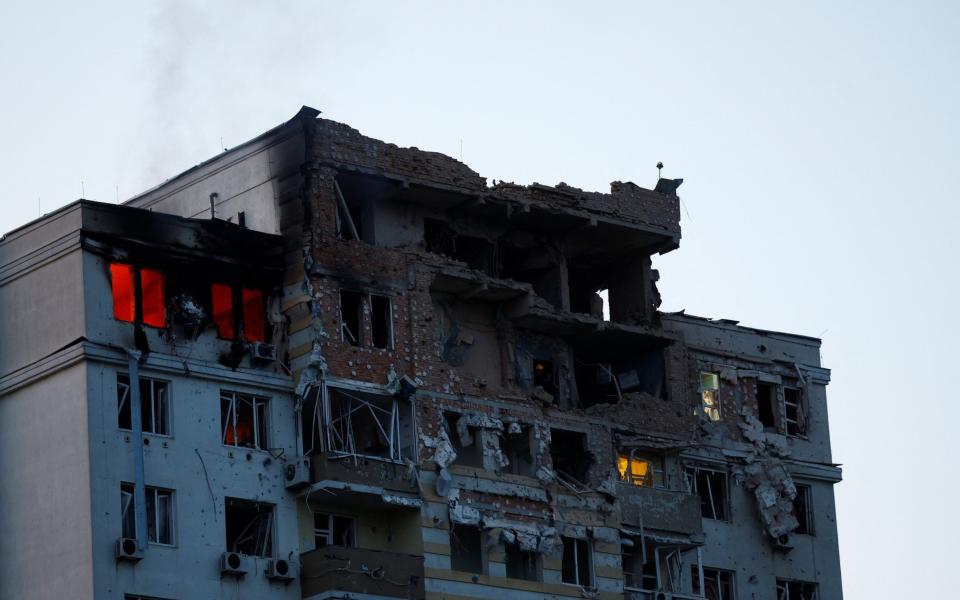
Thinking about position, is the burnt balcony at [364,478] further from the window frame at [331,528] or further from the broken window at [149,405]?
the broken window at [149,405]

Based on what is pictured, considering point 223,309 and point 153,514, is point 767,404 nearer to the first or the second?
point 223,309

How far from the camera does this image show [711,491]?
7544 centimetres

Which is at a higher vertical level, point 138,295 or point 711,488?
point 138,295

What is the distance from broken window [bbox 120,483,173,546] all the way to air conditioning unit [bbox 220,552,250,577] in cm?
150

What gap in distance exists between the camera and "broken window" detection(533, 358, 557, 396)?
73.0m

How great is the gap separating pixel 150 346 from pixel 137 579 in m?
6.35

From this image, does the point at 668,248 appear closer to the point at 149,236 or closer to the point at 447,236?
the point at 447,236

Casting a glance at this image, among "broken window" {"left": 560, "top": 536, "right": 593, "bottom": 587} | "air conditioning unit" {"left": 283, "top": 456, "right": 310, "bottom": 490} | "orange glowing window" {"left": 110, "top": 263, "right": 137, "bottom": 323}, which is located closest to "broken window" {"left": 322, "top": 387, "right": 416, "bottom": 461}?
"air conditioning unit" {"left": 283, "top": 456, "right": 310, "bottom": 490}

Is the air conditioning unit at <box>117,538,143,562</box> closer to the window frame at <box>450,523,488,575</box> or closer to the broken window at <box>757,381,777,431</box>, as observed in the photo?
the window frame at <box>450,523,488,575</box>

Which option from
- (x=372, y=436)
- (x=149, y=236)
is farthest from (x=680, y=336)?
(x=149, y=236)

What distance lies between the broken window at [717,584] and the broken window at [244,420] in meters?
16.3

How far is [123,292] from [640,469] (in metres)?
18.5

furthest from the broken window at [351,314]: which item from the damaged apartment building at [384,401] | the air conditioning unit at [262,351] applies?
the air conditioning unit at [262,351]

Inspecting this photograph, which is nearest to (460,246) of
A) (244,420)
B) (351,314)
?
(351,314)
